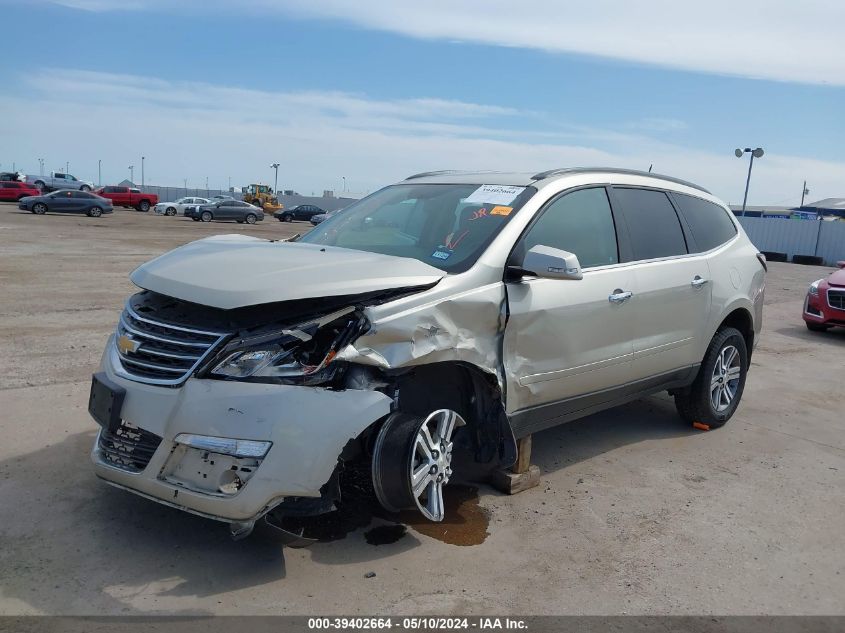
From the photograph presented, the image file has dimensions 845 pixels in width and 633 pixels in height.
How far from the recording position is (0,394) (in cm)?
579

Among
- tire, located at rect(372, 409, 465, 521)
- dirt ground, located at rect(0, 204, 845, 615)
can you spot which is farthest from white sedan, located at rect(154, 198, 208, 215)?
tire, located at rect(372, 409, 465, 521)

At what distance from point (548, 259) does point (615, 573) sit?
159 cm

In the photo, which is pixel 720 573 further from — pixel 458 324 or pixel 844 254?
pixel 844 254

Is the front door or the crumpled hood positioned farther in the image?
the front door

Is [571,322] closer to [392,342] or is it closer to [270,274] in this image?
[392,342]

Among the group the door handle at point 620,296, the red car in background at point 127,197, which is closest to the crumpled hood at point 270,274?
the door handle at point 620,296

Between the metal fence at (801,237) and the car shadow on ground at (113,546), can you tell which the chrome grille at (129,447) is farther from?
the metal fence at (801,237)

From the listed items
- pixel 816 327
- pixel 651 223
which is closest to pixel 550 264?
pixel 651 223

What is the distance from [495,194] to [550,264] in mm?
778

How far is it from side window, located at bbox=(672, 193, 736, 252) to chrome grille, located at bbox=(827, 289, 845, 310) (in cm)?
574

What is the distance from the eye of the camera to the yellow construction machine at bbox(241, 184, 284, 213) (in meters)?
61.9

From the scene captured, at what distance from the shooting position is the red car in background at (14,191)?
45.6 m

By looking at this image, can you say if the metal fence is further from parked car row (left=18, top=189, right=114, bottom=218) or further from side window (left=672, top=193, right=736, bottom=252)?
parked car row (left=18, top=189, right=114, bottom=218)

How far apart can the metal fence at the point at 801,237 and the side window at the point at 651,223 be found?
28.8m
